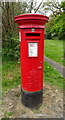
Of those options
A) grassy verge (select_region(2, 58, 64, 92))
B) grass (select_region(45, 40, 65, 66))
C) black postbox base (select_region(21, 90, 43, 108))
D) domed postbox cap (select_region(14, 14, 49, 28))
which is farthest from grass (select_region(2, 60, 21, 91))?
grass (select_region(45, 40, 65, 66))

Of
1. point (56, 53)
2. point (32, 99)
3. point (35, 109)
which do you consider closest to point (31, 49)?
point (32, 99)

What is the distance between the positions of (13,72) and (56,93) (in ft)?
6.57

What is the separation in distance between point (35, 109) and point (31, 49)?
50.4 inches

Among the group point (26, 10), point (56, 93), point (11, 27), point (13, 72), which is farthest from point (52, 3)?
point (56, 93)

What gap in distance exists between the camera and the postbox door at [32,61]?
7.18 ft

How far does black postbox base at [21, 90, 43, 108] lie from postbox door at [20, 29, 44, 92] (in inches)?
4.2

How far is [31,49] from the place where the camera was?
2203 mm

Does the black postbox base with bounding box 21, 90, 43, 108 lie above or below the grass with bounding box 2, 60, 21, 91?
above

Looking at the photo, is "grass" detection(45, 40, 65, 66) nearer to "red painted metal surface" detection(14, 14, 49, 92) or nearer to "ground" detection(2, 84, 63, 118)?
"ground" detection(2, 84, 63, 118)

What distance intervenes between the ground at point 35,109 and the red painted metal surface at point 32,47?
16.7 inches

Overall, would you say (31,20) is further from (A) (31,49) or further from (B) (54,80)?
(B) (54,80)

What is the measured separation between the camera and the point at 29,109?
2.46 metres

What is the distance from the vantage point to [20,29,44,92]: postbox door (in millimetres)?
2189

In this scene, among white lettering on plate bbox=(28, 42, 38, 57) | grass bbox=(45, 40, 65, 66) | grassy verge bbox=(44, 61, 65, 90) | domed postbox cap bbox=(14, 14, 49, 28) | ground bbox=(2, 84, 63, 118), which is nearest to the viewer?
domed postbox cap bbox=(14, 14, 49, 28)
